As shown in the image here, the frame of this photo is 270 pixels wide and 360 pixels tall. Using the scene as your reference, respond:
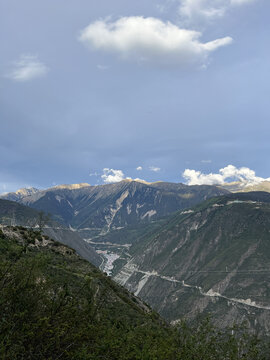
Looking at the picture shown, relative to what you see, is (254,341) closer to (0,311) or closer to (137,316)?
(0,311)

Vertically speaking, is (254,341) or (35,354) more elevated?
(35,354)

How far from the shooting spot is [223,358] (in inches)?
989

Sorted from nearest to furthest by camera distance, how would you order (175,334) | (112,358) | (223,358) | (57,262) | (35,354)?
(35,354) → (112,358) → (223,358) → (175,334) → (57,262)

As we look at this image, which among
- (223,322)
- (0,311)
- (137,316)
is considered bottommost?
(223,322)

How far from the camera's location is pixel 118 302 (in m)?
65.9

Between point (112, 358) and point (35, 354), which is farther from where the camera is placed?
point (112, 358)

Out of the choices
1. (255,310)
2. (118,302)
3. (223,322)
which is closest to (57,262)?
(118,302)

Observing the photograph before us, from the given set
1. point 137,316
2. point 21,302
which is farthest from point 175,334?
point 137,316

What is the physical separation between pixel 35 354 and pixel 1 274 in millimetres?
5275

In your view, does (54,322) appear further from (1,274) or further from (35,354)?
(1,274)

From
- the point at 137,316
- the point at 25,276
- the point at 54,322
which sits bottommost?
the point at 137,316

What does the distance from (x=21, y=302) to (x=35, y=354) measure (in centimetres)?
323

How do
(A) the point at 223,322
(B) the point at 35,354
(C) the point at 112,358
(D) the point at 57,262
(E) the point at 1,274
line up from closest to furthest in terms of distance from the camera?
(B) the point at 35,354 → (E) the point at 1,274 → (C) the point at 112,358 → (D) the point at 57,262 → (A) the point at 223,322

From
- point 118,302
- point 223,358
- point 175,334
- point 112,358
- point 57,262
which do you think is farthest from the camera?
point 57,262
